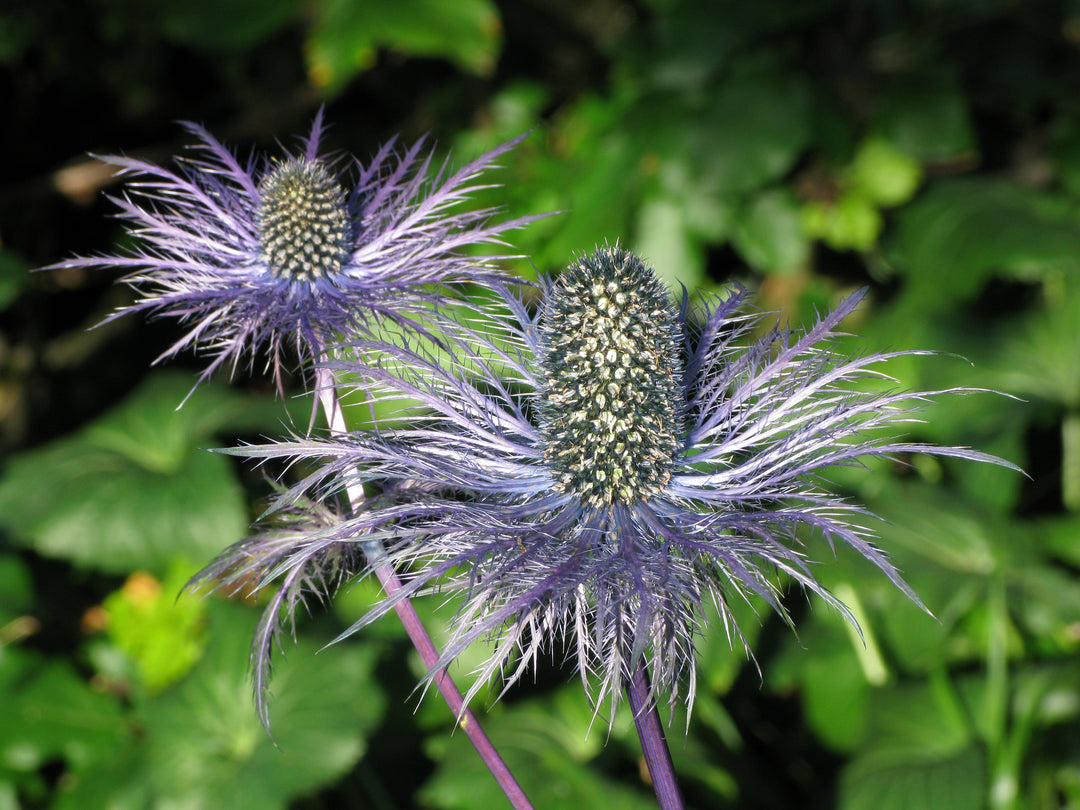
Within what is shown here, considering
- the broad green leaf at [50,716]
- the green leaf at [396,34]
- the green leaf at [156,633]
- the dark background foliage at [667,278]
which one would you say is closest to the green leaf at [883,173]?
the dark background foliage at [667,278]

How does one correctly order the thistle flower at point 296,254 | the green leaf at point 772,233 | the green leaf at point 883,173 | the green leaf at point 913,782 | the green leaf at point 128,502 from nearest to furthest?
the thistle flower at point 296,254 < the green leaf at point 913,782 < the green leaf at point 128,502 < the green leaf at point 772,233 < the green leaf at point 883,173

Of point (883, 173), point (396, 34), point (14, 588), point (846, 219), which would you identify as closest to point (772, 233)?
point (846, 219)

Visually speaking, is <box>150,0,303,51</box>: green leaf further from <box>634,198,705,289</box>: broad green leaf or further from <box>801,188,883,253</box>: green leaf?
<box>801,188,883,253</box>: green leaf

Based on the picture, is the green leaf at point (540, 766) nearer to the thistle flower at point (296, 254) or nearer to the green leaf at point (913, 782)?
the green leaf at point (913, 782)

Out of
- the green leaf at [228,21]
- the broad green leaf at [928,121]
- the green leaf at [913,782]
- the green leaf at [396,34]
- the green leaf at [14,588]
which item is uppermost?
the green leaf at [228,21]

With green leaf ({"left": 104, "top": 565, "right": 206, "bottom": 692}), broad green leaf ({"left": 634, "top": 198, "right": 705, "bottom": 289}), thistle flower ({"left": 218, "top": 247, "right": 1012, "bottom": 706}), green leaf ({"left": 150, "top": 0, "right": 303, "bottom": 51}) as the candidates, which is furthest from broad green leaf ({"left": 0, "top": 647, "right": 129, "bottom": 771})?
broad green leaf ({"left": 634, "top": 198, "right": 705, "bottom": 289})

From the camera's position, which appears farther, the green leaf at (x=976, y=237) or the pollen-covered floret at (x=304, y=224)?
the green leaf at (x=976, y=237)
